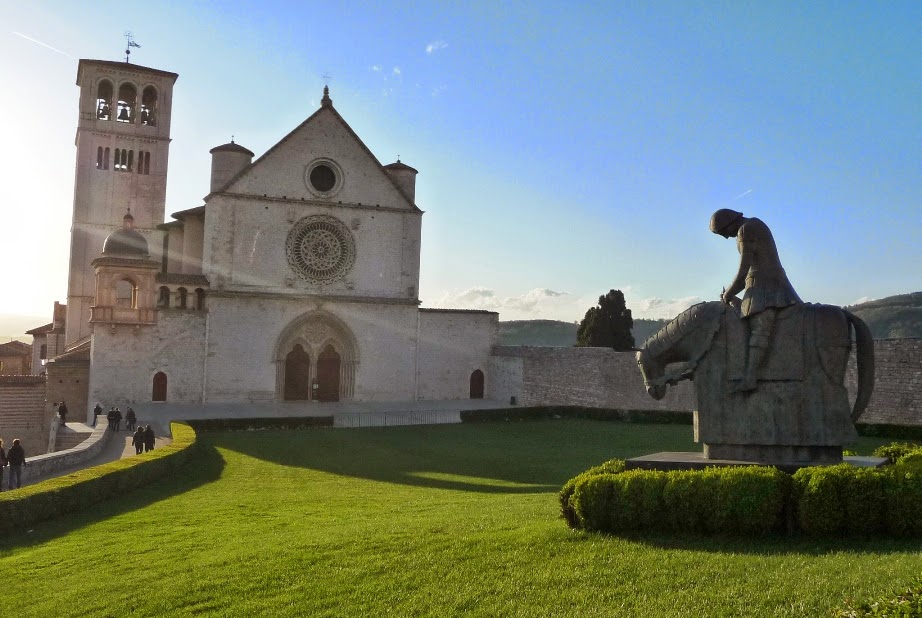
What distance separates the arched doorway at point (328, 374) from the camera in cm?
3878

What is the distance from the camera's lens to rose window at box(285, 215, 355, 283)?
125ft

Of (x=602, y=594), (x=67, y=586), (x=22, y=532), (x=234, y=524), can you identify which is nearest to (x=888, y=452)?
(x=602, y=594)

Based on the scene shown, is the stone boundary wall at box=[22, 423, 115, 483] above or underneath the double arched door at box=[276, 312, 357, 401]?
underneath

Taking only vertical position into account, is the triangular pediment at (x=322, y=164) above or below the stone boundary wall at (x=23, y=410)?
above

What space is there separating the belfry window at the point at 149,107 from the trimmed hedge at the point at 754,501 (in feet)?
152

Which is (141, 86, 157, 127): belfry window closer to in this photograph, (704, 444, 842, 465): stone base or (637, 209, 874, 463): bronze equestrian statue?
(637, 209, 874, 463): bronze equestrian statue

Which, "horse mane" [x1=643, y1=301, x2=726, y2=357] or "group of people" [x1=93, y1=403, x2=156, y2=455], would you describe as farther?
"group of people" [x1=93, y1=403, x2=156, y2=455]

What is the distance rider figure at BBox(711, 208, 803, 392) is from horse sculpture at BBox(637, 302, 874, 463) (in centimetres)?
10

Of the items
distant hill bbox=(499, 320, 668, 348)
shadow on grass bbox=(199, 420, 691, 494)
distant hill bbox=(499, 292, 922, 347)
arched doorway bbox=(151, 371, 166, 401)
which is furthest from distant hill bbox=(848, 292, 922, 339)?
arched doorway bbox=(151, 371, 166, 401)

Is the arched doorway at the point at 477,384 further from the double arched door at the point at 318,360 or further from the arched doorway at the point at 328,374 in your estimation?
the arched doorway at the point at 328,374

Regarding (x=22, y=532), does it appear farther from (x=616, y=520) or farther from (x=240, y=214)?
(x=240, y=214)

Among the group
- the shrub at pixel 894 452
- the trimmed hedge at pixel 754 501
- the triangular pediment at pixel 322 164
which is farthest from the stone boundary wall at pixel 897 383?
the triangular pediment at pixel 322 164

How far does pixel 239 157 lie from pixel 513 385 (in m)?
17.5

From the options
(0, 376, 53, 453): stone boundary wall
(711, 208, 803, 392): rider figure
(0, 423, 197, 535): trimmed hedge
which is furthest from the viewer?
(0, 376, 53, 453): stone boundary wall
